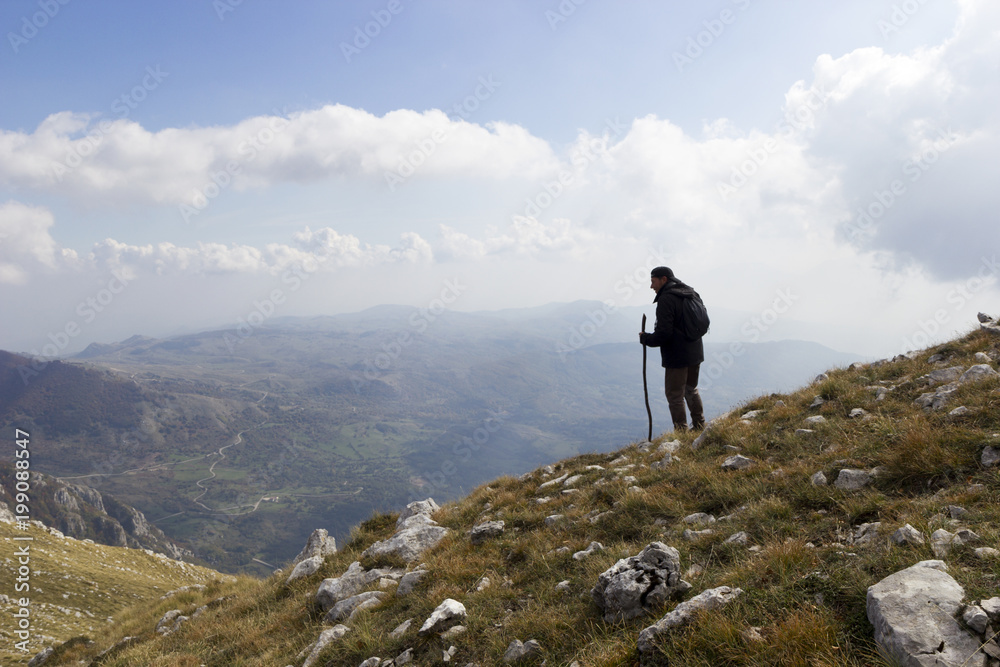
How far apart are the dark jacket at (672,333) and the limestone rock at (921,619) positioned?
8164mm

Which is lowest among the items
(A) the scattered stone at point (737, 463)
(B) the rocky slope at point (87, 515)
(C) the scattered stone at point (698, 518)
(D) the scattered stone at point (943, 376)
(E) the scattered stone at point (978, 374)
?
(B) the rocky slope at point (87, 515)

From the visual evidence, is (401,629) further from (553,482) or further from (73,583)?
(73,583)

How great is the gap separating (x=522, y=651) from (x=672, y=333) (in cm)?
861

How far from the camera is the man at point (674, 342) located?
38.0ft

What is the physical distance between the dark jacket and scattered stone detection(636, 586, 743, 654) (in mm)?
7836

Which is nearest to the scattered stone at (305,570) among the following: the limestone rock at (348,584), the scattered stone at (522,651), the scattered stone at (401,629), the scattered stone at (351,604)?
the limestone rock at (348,584)

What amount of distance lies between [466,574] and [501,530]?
1.67 metres

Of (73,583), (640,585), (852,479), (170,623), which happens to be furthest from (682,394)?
(73,583)

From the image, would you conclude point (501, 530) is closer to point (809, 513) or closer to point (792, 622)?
point (809, 513)

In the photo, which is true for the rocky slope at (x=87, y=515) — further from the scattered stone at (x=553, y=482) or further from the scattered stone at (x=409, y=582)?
the scattered stone at (x=409, y=582)

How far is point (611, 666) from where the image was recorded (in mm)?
4098

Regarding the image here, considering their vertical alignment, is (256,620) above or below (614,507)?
below

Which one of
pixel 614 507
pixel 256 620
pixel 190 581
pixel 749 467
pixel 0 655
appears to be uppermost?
pixel 749 467

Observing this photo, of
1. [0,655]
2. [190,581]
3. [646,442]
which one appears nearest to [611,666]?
[646,442]
